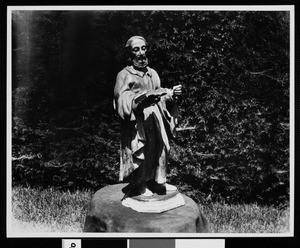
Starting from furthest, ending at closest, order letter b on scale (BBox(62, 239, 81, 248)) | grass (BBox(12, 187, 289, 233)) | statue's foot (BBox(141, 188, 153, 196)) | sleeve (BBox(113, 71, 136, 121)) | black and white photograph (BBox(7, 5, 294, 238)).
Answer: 1. grass (BBox(12, 187, 289, 233))
2. black and white photograph (BBox(7, 5, 294, 238))
3. letter b on scale (BBox(62, 239, 81, 248))
4. statue's foot (BBox(141, 188, 153, 196))
5. sleeve (BBox(113, 71, 136, 121))

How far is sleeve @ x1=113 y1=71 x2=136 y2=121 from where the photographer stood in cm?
404

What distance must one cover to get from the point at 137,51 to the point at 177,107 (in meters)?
1.02

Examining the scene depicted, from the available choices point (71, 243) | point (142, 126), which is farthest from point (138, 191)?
point (71, 243)

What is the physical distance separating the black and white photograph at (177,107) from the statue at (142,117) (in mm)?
335

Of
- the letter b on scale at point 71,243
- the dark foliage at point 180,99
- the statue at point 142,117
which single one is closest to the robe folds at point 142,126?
the statue at point 142,117

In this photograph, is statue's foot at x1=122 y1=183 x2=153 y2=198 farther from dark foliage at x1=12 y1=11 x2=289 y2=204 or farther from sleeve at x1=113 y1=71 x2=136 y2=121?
dark foliage at x1=12 y1=11 x2=289 y2=204

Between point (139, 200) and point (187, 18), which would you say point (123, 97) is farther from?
point (187, 18)

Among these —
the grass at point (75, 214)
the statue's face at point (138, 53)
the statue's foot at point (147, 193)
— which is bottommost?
the grass at point (75, 214)

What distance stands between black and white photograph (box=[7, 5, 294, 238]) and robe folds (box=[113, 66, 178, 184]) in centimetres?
33

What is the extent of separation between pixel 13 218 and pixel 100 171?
3.67 feet

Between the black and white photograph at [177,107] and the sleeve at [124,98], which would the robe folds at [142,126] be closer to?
the sleeve at [124,98]

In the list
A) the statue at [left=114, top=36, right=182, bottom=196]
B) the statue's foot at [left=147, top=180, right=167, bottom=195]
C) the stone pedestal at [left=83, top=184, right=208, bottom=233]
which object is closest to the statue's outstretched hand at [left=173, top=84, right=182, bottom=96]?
the statue at [left=114, top=36, right=182, bottom=196]

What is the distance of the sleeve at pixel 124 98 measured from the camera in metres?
4.04

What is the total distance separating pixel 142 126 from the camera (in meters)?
4.16
